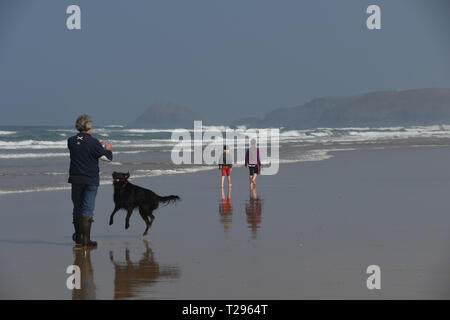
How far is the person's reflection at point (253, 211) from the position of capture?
9695mm

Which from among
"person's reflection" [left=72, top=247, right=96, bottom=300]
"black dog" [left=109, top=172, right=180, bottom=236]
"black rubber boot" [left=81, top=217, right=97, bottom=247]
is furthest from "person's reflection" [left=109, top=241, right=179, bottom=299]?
"black dog" [left=109, top=172, right=180, bottom=236]

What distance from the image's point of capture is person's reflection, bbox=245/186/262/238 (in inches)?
382

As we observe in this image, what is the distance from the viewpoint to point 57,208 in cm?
1184

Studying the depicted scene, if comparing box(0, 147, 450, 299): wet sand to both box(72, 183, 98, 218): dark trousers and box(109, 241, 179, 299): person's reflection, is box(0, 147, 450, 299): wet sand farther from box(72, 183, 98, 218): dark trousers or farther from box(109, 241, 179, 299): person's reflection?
box(72, 183, 98, 218): dark trousers

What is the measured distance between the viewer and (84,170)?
26.3 feet

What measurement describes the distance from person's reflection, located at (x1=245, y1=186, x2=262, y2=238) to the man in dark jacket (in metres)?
2.29

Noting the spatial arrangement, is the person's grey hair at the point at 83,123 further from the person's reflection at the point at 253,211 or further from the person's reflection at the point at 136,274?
the person's reflection at the point at 253,211

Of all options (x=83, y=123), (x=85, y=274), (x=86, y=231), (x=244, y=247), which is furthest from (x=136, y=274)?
(x=83, y=123)

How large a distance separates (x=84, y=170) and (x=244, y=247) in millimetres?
2230

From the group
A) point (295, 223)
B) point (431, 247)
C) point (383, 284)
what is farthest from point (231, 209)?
point (383, 284)

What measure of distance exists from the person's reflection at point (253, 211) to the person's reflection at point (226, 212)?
1.01ft

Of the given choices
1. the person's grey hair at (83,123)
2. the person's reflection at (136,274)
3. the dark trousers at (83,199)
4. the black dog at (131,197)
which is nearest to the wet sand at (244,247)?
the person's reflection at (136,274)

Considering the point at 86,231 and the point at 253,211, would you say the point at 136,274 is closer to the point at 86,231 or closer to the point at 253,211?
the point at 86,231

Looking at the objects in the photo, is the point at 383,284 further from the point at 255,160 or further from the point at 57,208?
the point at 255,160
